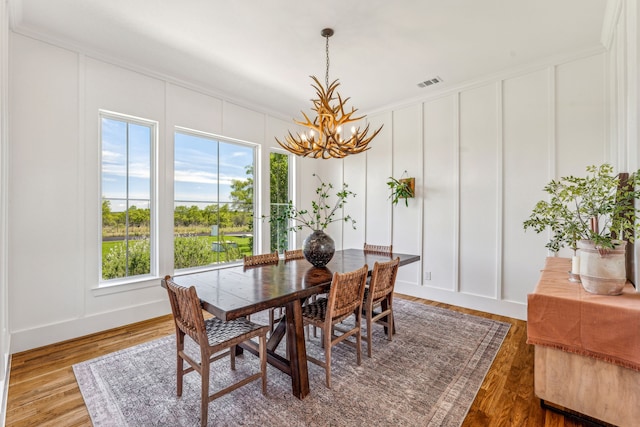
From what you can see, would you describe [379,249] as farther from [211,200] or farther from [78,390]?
[78,390]

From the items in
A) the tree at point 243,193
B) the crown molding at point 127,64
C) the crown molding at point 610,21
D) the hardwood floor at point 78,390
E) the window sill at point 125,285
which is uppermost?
the crown molding at point 610,21

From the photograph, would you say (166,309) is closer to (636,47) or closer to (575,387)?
(575,387)

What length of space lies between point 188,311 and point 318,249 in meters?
1.24

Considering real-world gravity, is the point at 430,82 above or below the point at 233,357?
above

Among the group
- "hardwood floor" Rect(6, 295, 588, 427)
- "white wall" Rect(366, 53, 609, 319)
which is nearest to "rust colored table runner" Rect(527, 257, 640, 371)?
"hardwood floor" Rect(6, 295, 588, 427)

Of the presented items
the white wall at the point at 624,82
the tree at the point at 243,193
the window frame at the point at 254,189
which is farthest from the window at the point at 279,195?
the white wall at the point at 624,82

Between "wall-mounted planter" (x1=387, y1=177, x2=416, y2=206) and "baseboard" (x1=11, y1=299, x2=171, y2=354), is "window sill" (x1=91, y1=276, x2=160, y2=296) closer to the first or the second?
"baseboard" (x1=11, y1=299, x2=171, y2=354)

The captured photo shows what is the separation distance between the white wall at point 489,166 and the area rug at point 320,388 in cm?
111

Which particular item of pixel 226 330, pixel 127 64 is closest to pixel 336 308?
pixel 226 330

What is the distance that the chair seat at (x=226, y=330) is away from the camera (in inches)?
75.7

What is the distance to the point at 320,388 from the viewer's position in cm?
217

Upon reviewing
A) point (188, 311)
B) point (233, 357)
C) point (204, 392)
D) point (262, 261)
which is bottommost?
point (233, 357)

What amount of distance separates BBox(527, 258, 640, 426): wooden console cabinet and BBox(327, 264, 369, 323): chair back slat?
1.17 meters

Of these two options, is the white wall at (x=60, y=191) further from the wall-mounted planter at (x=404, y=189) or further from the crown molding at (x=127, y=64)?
the wall-mounted planter at (x=404, y=189)
